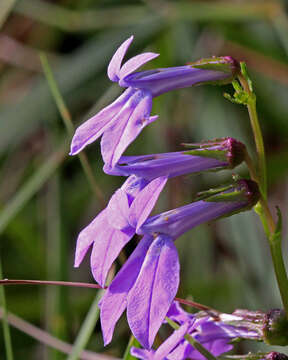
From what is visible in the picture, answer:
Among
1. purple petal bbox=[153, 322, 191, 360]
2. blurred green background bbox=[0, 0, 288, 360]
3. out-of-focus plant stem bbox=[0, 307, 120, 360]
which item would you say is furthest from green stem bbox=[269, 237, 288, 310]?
blurred green background bbox=[0, 0, 288, 360]

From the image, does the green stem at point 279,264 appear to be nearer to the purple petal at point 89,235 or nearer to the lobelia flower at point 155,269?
the lobelia flower at point 155,269

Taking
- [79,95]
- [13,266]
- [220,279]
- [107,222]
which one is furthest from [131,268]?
[79,95]

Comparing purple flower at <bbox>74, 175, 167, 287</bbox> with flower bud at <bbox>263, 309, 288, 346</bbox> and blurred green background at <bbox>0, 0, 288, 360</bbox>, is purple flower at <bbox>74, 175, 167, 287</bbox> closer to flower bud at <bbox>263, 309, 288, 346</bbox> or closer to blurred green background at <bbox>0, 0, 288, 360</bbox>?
flower bud at <bbox>263, 309, 288, 346</bbox>

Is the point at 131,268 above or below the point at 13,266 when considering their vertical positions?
above

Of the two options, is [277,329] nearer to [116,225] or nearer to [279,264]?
[279,264]

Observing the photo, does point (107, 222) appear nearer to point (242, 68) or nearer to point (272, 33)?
point (242, 68)

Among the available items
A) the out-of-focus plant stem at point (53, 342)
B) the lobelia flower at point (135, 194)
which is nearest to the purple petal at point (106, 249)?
the lobelia flower at point (135, 194)
